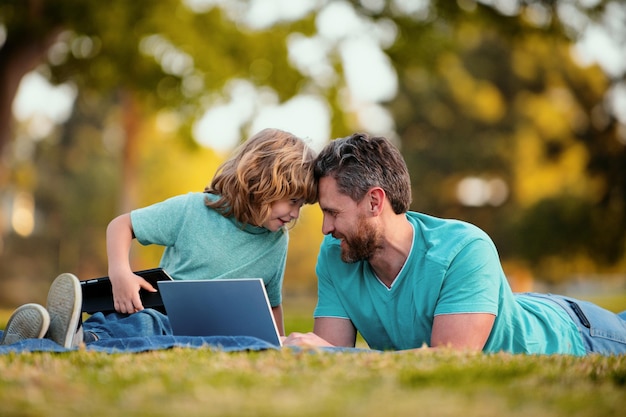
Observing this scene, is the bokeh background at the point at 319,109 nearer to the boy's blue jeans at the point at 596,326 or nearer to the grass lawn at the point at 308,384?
the boy's blue jeans at the point at 596,326

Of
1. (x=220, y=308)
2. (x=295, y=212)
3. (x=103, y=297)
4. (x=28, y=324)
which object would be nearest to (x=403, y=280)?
(x=295, y=212)

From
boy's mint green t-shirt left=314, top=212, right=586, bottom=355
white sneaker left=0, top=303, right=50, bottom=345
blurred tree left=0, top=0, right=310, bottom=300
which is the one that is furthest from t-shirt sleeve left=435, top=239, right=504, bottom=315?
blurred tree left=0, top=0, right=310, bottom=300

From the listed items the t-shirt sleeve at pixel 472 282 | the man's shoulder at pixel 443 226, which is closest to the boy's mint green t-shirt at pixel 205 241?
the man's shoulder at pixel 443 226

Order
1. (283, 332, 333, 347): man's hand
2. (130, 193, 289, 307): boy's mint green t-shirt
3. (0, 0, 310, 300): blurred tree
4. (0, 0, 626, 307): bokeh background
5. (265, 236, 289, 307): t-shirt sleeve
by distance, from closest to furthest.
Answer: (283, 332, 333, 347): man's hand
(130, 193, 289, 307): boy's mint green t-shirt
(265, 236, 289, 307): t-shirt sleeve
(0, 0, 310, 300): blurred tree
(0, 0, 626, 307): bokeh background

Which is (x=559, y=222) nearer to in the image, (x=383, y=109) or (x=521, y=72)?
(x=521, y=72)

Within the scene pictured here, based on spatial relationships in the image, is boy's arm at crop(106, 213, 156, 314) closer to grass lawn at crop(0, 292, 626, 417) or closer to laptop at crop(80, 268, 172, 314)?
laptop at crop(80, 268, 172, 314)

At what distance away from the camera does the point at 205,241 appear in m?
4.50

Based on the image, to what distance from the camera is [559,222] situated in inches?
1073

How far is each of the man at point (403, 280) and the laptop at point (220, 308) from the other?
200 millimetres

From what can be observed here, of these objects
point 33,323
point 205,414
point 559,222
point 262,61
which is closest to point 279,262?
point 33,323

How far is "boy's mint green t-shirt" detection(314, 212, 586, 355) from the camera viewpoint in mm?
3678

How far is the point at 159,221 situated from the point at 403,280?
1.39 meters

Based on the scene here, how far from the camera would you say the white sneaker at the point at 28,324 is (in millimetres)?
3396

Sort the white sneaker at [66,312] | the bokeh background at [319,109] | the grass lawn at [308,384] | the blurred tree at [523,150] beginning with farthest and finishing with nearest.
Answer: the blurred tree at [523,150] < the bokeh background at [319,109] < the white sneaker at [66,312] < the grass lawn at [308,384]
